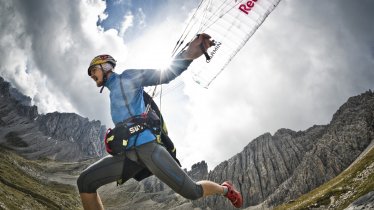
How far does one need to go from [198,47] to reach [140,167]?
3.08 meters

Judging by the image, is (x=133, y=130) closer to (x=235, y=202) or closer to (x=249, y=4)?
(x=235, y=202)

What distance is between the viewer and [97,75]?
7352mm

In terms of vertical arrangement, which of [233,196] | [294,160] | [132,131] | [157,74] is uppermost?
[294,160]

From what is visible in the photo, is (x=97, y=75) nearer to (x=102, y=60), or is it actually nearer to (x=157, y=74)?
(x=102, y=60)

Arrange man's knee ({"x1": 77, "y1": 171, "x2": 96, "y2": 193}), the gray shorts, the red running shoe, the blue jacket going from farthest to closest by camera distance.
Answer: the red running shoe → the blue jacket → man's knee ({"x1": 77, "y1": 171, "x2": 96, "y2": 193}) → the gray shorts

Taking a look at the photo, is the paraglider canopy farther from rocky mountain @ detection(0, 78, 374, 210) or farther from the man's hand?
rocky mountain @ detection(0, 78, 374, 210)

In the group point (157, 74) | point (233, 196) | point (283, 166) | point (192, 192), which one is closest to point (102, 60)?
point (157, 74)

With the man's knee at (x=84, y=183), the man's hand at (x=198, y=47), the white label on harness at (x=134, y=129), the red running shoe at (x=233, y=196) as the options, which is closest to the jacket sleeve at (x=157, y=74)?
the man's hand at (x=198, y=47)

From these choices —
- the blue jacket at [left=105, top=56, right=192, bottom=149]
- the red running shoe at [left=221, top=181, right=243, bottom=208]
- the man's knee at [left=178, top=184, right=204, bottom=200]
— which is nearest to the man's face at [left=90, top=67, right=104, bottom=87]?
the blue jacket at [left=105, top=56, right=192, bottom=149]

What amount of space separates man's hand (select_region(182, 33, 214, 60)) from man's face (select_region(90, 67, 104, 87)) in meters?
2.12

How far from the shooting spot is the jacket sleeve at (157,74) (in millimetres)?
6758

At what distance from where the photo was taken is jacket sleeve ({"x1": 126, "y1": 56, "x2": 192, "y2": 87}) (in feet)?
22.2

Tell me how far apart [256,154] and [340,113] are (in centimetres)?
5176

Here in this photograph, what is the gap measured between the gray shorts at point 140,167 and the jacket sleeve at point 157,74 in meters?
1.39
